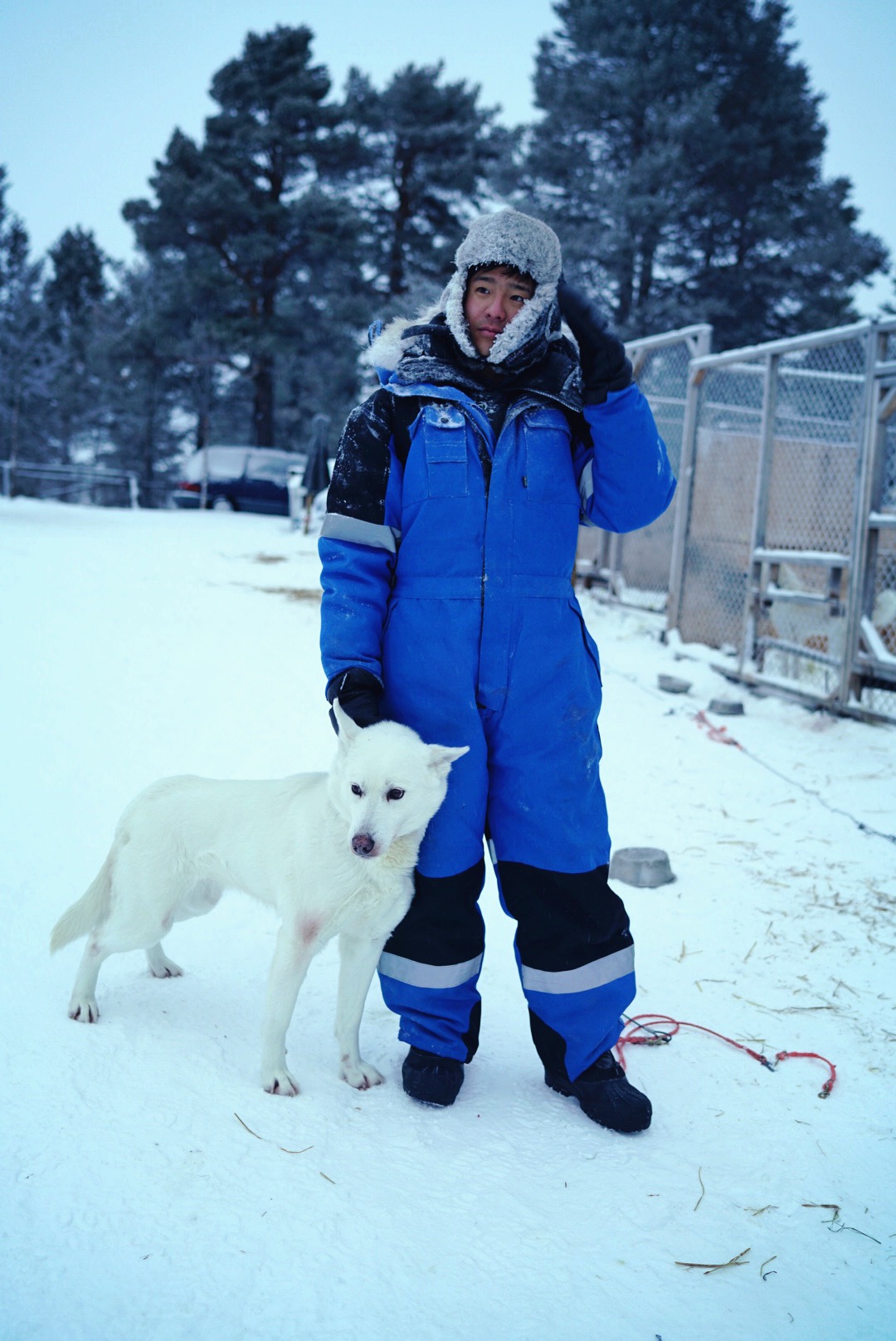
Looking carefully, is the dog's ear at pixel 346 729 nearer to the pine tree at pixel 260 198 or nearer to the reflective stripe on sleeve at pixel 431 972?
the reflective stripe on sleeve at pixel 431 972

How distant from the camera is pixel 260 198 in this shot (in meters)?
22.6

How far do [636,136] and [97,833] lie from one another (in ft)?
64.6

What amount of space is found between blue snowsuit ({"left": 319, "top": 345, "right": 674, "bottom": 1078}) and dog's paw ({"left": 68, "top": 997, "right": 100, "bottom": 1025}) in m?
0.77

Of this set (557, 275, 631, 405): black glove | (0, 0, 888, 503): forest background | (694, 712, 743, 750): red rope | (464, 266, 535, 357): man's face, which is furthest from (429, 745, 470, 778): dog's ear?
(0, 0, 888, 503): forest background

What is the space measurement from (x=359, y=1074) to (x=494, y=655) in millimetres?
1056

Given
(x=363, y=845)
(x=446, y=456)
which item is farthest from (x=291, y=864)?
(x=446, y=456)

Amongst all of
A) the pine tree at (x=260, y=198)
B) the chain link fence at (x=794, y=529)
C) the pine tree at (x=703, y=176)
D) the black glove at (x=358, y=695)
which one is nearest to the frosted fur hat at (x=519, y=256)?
the black glove at (x=358, y=695)

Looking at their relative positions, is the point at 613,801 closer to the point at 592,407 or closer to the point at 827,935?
the point at 827,935

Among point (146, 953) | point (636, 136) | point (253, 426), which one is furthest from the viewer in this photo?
point (253, 426)

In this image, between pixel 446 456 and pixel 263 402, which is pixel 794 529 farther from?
pixel 263 402

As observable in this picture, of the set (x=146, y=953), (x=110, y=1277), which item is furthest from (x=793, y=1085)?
(x=146, y=953)

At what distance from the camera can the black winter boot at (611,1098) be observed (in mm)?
1958

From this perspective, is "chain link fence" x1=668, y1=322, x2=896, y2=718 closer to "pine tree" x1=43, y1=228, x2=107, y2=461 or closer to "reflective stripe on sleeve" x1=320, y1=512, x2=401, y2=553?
"reflective stripe on sleeve" x1=320, y1=512, x2=401, y2=553

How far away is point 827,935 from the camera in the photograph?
118 inches
